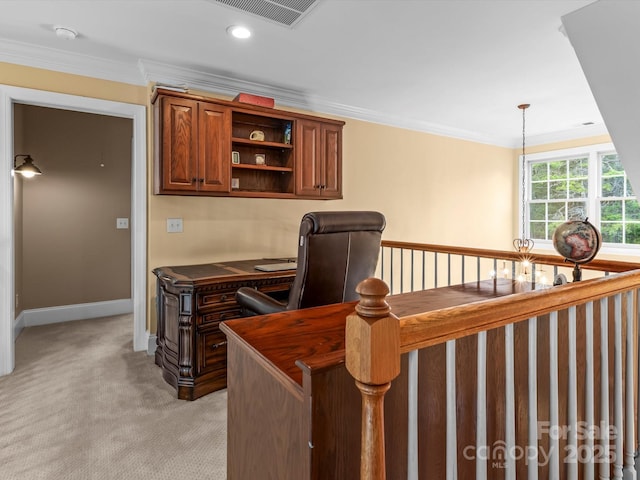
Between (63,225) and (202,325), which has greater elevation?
(63,225)

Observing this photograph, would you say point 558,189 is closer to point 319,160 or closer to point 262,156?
point 319,160

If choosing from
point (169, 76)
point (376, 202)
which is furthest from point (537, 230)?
point (169, 76)

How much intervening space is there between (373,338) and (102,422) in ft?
7.48

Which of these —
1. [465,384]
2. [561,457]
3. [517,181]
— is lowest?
[561,457]

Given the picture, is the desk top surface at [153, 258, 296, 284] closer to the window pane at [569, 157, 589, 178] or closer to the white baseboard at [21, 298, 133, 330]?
the white baseboard at [21, 298, 133, 330]

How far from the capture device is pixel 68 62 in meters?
2.97

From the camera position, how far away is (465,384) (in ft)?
3.28

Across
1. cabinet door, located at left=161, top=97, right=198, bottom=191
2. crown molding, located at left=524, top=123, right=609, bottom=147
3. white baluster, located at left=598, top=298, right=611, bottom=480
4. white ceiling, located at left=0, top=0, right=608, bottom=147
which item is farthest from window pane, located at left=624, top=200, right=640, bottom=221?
cabinet door, located at left=161, top=97, right=198, bottom=191

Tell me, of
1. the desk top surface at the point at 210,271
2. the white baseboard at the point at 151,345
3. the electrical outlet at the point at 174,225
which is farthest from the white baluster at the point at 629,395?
the white baseboard at the point at 151,345

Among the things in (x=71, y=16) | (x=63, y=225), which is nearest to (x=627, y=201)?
(x=71, y=16)

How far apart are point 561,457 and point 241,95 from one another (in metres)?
3.23

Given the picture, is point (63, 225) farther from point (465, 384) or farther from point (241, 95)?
point (465, 384)

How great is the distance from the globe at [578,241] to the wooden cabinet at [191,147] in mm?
2484

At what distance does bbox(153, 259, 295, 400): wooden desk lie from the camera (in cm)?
255
